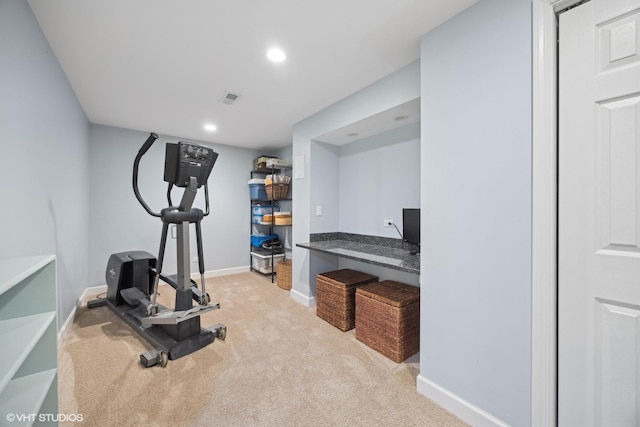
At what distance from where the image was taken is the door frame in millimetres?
1207

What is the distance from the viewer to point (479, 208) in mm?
1439

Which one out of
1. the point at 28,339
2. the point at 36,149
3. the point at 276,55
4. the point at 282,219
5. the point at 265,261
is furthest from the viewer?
the point at 265,261

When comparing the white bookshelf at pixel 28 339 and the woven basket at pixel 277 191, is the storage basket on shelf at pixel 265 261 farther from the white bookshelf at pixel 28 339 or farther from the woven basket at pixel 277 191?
the white bookshelf at pixel 28 339

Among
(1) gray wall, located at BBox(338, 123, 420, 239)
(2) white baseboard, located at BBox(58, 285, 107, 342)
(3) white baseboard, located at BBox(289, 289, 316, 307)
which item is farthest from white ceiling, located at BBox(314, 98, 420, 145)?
(2) white baseboard, located at BBox(58, 285, 107, 342)

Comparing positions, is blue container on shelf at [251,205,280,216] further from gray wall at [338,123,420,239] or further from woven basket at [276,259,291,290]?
gray wall at [338,123,420,239]

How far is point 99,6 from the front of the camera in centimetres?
148

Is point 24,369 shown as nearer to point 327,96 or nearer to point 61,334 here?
point 61,334

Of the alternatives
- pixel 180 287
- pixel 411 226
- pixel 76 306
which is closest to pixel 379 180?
pixel 411 226

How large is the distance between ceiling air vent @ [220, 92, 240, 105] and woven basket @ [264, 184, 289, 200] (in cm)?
160

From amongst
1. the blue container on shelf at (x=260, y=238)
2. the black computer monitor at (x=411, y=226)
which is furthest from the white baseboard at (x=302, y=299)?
the black computer monitor at (x=411, y=226)

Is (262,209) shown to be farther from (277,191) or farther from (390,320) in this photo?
(390,320)

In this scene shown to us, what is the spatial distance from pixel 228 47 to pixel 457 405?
2.84 meters

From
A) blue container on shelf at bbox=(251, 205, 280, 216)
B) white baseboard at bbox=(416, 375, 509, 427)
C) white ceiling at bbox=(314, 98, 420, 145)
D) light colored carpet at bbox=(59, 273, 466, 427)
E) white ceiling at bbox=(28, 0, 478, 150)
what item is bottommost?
light colored carpet at bbox=(59, 273, 466, 427)

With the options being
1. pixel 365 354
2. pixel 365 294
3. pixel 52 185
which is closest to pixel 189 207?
pixel 52 185
